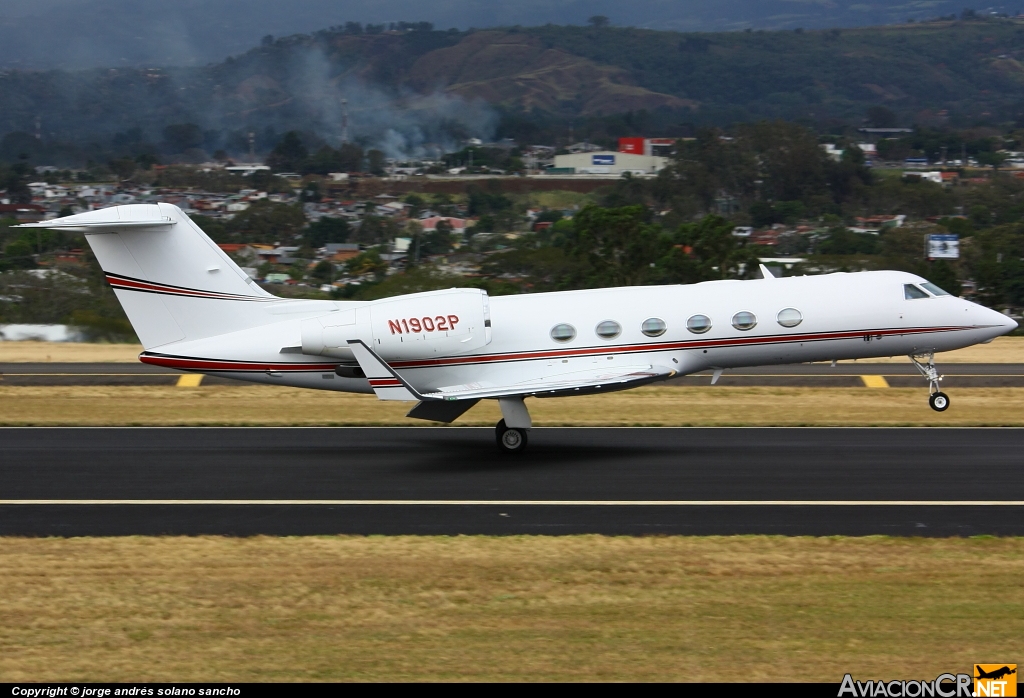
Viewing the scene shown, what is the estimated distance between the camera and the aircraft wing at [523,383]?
17.7 metres

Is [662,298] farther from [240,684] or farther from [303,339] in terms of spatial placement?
[240,684]

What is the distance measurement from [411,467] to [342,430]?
153 inches

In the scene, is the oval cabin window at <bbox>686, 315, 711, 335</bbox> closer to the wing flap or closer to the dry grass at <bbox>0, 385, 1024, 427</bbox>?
the wing flap

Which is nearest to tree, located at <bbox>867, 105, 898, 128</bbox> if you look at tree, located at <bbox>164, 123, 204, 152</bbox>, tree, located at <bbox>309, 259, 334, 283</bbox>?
tree, located at <bbox>164, 123, 204, 152</bbox>

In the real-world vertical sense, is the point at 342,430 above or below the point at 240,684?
below

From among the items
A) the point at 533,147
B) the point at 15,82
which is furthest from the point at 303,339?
the point at 533,147

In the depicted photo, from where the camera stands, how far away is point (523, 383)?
18.7 m

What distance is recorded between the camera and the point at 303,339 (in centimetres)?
1884

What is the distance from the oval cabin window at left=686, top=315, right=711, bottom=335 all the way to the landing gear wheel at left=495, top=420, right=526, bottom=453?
3.15 m

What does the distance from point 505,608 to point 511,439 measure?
8.01 meters

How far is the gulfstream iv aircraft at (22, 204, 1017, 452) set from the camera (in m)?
18.9

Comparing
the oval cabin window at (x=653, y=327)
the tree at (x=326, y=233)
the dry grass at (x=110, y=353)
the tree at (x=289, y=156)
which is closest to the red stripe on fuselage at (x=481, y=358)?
the oval cabin window at (x=653, y=327)

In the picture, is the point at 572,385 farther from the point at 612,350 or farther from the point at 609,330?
the point at 609,330

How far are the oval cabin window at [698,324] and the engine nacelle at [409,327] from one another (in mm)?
3232
